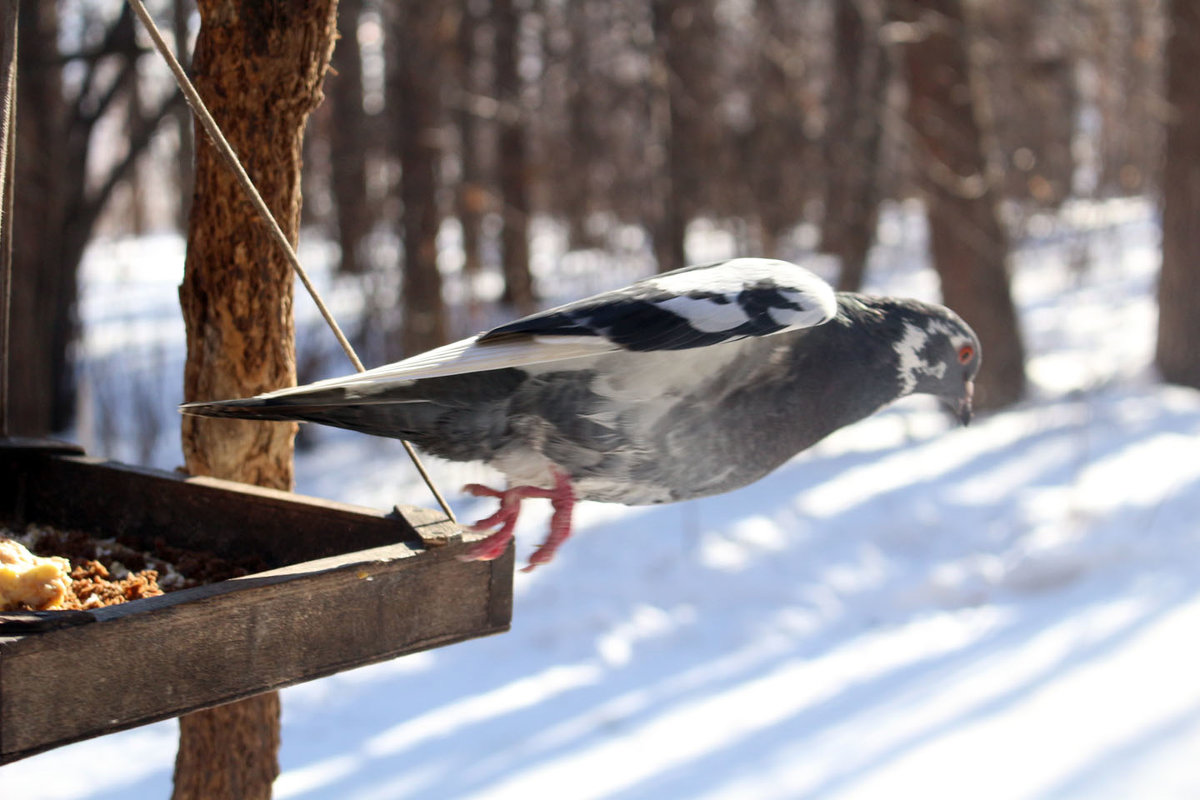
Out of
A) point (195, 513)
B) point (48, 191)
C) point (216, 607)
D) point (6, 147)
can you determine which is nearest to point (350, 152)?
point (48, 191)

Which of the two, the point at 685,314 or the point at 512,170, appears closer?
Answer: the point at 685,314

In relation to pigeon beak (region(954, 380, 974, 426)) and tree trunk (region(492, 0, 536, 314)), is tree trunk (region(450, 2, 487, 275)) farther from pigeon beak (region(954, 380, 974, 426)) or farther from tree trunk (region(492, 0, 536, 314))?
pigeon beak (region(954, 380, 974, 426))

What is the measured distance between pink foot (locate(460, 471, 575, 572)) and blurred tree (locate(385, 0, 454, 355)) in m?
5.64

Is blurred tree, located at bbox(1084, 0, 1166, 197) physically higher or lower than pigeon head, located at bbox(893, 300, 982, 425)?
higher

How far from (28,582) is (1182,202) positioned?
7.94 metres

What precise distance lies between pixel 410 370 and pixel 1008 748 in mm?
3121

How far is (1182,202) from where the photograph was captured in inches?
300

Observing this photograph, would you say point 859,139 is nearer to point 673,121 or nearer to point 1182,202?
point 673,121

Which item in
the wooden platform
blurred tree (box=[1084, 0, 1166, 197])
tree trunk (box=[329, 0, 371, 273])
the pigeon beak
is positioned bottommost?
the wooden platform

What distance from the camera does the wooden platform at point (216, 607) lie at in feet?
4.51

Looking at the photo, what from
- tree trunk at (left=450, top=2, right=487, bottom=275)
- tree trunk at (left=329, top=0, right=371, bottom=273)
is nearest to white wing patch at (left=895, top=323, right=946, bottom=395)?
tree trunk at (left=329, top=0, right=371, bottom=273)

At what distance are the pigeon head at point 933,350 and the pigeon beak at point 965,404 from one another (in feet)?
0.07

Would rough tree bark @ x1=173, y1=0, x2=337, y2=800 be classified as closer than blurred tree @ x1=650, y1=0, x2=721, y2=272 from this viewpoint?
Yes

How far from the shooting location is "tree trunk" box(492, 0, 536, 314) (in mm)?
9898
